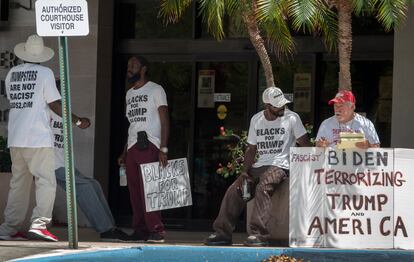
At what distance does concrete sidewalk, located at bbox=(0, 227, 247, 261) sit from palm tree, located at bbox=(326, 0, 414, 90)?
2285mm

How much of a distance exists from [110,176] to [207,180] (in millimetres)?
1442

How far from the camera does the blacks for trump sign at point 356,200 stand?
9102 mm

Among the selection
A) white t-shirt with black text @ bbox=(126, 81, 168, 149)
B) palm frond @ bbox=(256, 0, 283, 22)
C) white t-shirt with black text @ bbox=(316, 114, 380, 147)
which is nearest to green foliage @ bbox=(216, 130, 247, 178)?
white t-shirt with black text @ bbox=(126, 81, 168, 149)

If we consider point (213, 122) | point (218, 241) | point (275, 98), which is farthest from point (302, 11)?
point (213, 122)

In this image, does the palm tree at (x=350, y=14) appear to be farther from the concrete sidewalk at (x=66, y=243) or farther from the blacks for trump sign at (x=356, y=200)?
the concrete sidewalk at (x=66, y=243)

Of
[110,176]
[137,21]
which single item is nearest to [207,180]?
[110,176]

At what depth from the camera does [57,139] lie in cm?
1038

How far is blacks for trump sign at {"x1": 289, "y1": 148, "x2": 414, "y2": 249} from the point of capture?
910 cm

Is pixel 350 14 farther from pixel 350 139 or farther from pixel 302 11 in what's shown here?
pixel 350 139

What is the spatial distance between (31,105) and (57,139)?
0.76 meters

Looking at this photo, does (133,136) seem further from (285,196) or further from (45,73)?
(285,196)

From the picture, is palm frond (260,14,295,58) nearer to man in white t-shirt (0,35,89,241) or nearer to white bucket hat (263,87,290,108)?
white bucket hat (263,87,290,108)

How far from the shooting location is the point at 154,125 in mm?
10234

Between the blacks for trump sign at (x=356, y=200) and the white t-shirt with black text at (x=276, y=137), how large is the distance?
15.6 inches
